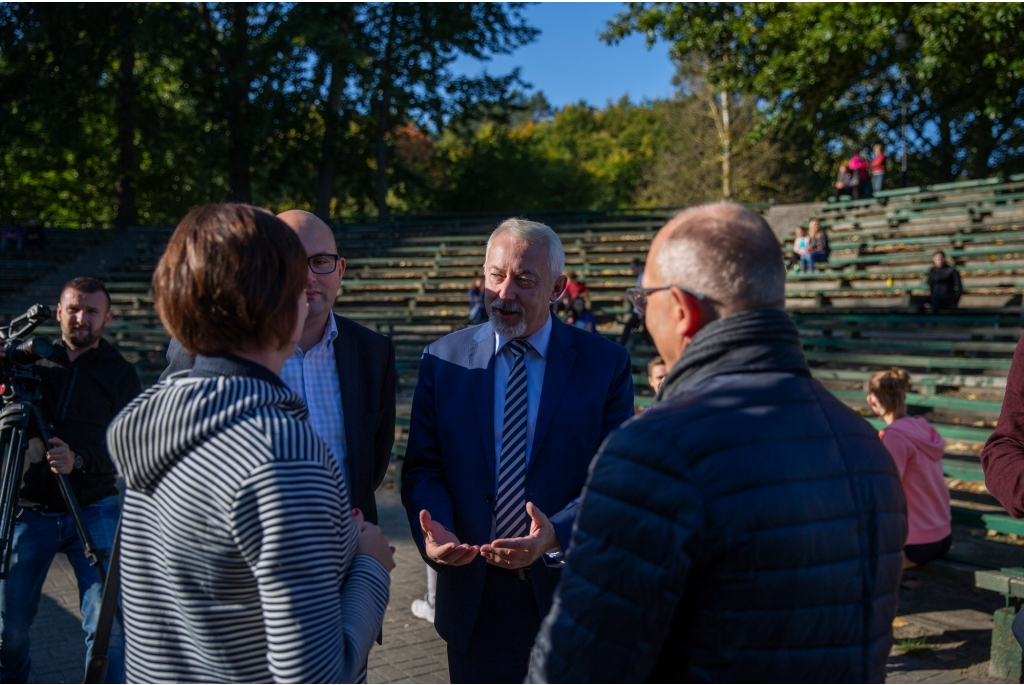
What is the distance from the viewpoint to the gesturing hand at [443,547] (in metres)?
2.46

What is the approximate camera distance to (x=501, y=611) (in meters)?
2.70

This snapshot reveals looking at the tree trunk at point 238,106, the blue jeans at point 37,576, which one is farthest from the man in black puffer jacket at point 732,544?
the tree trunk at point 238,106

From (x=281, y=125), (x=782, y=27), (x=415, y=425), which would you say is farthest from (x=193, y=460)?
(x=281, y=125)

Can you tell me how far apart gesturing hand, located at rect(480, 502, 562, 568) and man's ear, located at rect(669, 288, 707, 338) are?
0.96 m

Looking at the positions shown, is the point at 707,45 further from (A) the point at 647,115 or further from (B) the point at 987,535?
(A) the point at 647,115

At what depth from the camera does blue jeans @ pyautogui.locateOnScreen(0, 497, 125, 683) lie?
3502 millimetres

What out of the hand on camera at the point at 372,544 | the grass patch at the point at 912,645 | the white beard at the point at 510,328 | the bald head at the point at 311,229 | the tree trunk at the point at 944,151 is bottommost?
the grass patch at the point at 912,645

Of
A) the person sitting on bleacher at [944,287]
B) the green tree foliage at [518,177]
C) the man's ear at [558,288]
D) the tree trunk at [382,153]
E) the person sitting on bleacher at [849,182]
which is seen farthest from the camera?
the green tree foliage at [518,177]

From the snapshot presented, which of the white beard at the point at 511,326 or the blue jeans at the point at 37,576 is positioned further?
the blue jeans at the point at 37,576

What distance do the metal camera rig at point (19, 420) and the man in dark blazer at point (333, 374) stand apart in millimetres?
1122

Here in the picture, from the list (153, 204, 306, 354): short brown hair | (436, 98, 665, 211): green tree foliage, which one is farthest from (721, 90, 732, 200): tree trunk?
(153, 204, 306, 354): short brown hair

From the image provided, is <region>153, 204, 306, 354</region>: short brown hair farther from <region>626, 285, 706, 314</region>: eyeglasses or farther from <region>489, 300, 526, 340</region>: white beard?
<region>489, 300, 526, 340</region>: white beard

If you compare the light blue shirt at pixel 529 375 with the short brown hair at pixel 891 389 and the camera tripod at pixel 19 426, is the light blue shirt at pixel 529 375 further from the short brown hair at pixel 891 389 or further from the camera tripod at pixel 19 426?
the short brown hair at pixel 891 389

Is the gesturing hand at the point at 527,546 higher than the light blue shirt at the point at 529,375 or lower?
lower
